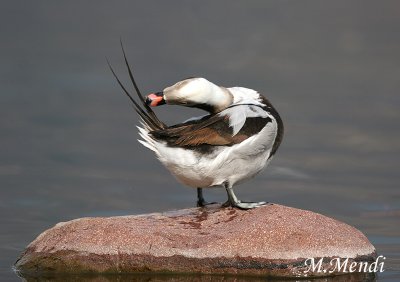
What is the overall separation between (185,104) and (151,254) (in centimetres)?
164

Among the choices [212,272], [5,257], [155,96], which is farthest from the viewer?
[5,257]

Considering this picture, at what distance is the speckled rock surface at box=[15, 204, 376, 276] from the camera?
9352 millimetres

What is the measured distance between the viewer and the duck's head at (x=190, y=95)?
9930 mm

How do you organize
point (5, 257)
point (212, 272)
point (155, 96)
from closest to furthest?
point (212, 272), point (155, 96), point (5, 257)

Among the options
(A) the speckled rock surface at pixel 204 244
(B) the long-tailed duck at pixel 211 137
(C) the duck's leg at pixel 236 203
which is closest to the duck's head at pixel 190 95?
(B) the long-tailed duck at pixel 211 137

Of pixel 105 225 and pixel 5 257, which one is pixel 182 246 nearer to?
pixel 105 225

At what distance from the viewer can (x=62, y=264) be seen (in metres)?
9.72

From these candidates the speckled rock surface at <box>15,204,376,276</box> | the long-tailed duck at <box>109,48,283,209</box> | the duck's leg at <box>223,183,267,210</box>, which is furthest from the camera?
the duck's leg at <box>223,183,267,210</box>

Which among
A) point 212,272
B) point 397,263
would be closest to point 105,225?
point 212,272
